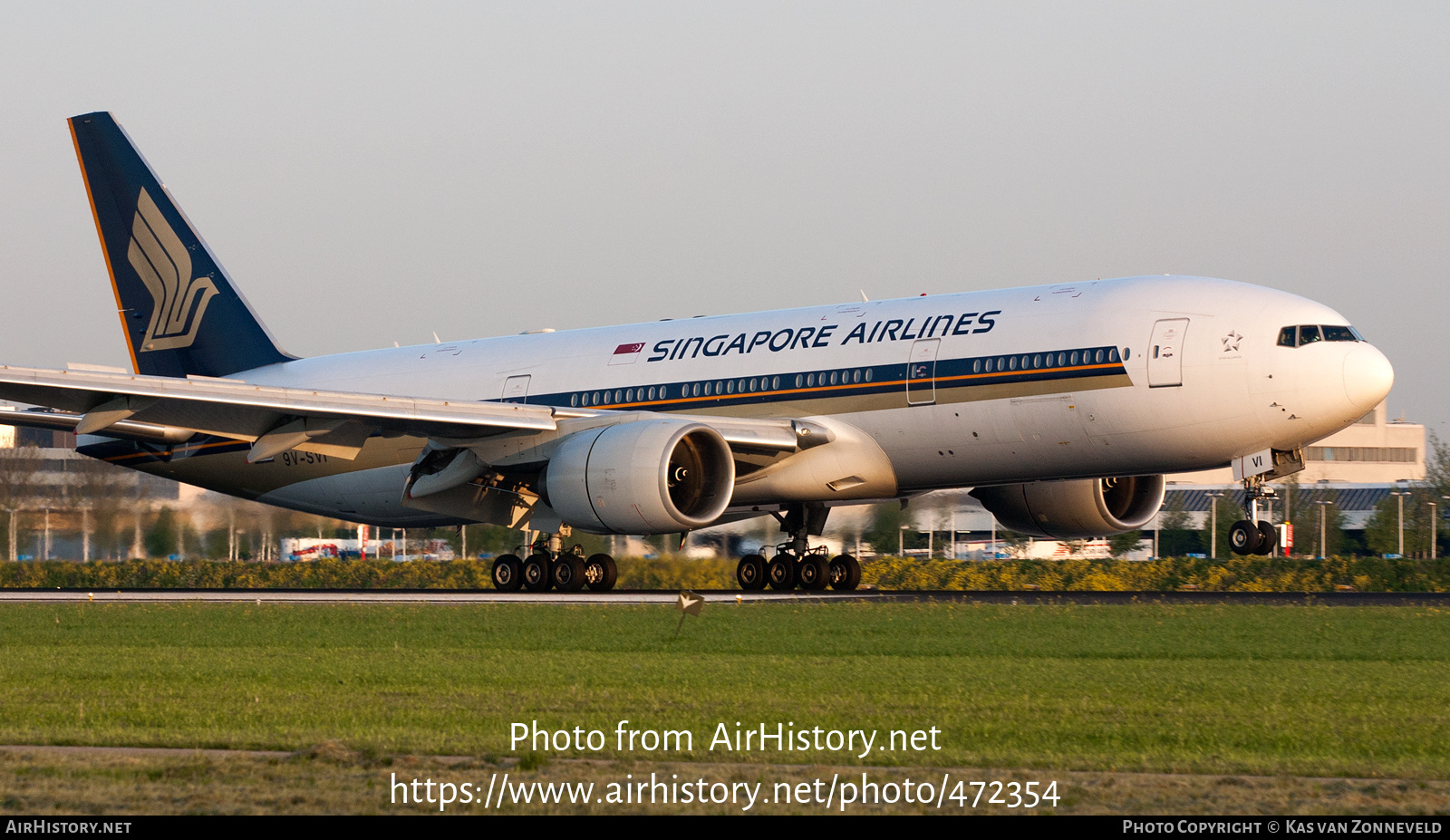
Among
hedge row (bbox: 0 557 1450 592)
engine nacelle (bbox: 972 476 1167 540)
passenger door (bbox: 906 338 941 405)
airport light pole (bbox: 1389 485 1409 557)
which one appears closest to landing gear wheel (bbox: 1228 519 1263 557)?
engine nacelle (bbox: 972 476 1167 540)

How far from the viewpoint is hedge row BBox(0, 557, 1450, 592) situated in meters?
33.4

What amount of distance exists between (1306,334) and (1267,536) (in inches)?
118

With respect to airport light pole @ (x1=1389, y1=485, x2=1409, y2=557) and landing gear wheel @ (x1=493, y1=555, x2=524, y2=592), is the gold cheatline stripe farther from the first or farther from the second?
airport light pole @ (x1=1389, y1=485, x2=1409, y2=557)

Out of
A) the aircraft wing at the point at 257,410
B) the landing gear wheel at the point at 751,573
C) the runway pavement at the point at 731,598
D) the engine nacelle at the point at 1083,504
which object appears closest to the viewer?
the runway pavement at the point at 731,598

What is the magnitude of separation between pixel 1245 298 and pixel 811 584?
9.41 m

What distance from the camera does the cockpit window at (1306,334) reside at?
23.7 metres

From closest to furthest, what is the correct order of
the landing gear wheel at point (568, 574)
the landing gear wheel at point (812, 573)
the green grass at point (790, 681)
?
the green grass at point (790, 681)
the landing gear wheel at point (568, 574)
the landing gear wheel at point (812, 573)

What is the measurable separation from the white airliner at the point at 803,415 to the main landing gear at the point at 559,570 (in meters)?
0.05

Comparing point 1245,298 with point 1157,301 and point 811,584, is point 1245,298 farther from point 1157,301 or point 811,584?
point 811,584

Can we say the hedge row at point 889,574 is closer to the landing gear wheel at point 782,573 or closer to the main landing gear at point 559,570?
the landing gear wheel at point 782,573

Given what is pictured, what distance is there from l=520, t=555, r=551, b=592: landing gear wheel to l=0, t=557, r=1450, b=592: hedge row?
306cm

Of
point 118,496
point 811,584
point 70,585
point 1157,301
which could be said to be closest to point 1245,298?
point 1157,301

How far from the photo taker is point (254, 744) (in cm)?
923

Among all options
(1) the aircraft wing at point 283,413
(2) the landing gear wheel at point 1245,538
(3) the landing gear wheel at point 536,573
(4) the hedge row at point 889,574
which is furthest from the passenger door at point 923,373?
(4) the hedge row at point 889,574
